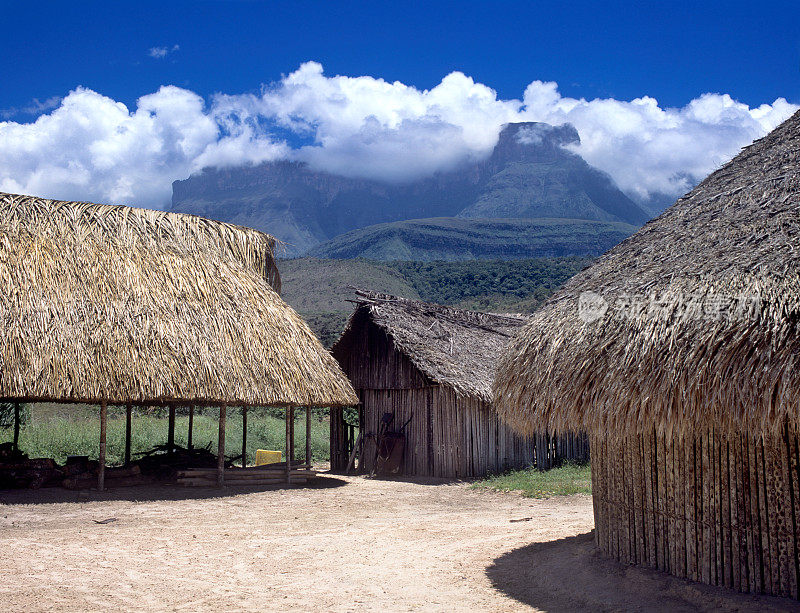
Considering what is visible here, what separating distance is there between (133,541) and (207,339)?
4689 mm

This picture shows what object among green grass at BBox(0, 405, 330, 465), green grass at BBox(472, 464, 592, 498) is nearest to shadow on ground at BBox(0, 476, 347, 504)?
green grass at BBox(472, 464, 592, 498)

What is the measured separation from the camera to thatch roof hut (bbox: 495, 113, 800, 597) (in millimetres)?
5020

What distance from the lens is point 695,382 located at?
5148 mm

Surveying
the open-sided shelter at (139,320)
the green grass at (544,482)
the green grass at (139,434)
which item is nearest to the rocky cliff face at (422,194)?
the green grass at (139,434)

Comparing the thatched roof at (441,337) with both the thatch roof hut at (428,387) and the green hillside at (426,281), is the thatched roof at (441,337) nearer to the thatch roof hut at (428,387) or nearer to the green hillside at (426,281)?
the thatch roof hut at (428,387)

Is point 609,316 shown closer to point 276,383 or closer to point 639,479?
point 639,479

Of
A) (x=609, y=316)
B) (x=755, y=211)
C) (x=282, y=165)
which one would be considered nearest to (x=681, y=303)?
(x=609, y=316)

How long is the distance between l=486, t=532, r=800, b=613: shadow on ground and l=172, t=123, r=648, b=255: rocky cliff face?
352 ft

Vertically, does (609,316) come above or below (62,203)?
below

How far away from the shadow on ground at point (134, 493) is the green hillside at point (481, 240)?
67.8 m

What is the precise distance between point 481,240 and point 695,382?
8200 centimetres

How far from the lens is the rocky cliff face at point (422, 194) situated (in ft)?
404

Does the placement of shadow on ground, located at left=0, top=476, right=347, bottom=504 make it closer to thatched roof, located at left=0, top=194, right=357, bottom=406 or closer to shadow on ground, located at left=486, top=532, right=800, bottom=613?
thatched roof, located at left=0, top=194, right=357, bottom=406

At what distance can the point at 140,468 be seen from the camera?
13.9m
